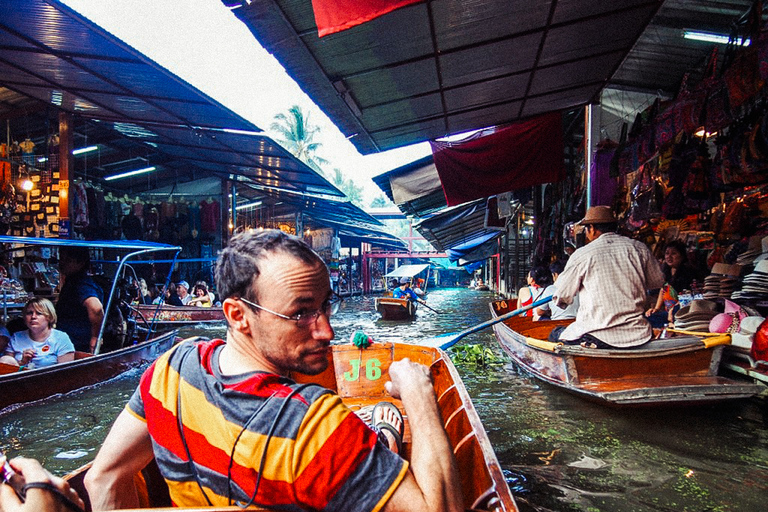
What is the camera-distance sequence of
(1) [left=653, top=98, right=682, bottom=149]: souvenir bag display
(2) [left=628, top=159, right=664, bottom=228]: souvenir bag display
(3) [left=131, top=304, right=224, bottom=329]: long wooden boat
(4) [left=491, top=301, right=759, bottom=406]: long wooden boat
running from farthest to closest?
(3) [left=131, top=304, right=224, bottom=329]: long wooden boat, (2) [left=628, top=159, right=664, bottom=228]: souvenir bag display, (1) [left=653, top=98, right=682, bottom=149]: souvenir bag display, (4) [left=491, top=301, right=759, bottom=406]: long wooden boat

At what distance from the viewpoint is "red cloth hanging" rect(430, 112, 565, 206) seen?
8344mm

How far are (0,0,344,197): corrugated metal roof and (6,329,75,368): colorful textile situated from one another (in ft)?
11.6

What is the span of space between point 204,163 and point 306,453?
44.6 ft

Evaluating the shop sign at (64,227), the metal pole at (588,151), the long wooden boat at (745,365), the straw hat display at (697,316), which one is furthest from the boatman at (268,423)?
the shop sign at (64,227)

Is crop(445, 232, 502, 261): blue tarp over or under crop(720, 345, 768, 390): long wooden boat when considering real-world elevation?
over

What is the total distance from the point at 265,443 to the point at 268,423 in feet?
0.15

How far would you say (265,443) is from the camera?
3.75ft

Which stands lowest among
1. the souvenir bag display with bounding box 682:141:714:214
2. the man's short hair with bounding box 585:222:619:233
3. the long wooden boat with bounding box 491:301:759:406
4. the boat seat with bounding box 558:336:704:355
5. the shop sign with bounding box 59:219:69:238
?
the long wooden boat with bounding box 491:301:759:406

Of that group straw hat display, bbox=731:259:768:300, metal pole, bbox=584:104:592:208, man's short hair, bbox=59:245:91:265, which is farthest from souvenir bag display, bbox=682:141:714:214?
man's short hair, bbox=59:245:91:265

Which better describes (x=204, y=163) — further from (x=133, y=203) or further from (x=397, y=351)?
(x=397, y=351)

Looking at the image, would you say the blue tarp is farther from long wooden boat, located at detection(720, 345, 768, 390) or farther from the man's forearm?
the man's forearm

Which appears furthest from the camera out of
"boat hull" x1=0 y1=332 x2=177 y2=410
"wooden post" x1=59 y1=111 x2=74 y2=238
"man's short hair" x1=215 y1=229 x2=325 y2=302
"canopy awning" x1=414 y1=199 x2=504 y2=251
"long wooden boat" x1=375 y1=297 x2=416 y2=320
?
"long wooden boat" x1=375 y1=297 x2=416 y2=320

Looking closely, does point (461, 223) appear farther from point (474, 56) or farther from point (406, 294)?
point (474, 56)

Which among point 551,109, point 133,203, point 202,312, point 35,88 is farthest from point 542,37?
point 133,203
